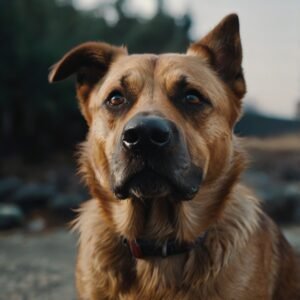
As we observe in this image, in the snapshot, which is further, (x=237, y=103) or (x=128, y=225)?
(x=237, y=103)

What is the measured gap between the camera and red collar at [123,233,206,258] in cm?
349

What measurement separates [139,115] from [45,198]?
984 cm

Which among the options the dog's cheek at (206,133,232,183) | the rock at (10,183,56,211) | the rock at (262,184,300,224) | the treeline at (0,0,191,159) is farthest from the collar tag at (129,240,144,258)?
the treeline at (0,0,191,159)

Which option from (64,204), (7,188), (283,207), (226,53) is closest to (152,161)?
(226,53)

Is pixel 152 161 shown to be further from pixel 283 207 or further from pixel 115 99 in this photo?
pixel 283 207

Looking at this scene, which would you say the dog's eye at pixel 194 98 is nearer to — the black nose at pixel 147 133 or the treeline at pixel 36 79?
the black nose at pixel 147 133

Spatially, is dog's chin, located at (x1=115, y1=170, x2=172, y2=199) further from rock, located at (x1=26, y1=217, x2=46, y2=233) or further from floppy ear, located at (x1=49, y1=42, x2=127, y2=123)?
rock, located at (x1=26, y1=217, x2=46, y2=233)

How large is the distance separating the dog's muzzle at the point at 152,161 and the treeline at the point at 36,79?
14311 millimetres

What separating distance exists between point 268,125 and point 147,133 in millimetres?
15228

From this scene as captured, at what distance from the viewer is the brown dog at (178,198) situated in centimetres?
329

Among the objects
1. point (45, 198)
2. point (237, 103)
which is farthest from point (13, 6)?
point (237, 103)

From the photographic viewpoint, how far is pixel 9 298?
554 centimetres

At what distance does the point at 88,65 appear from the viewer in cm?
406

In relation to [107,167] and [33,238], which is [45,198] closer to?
[33,238]
